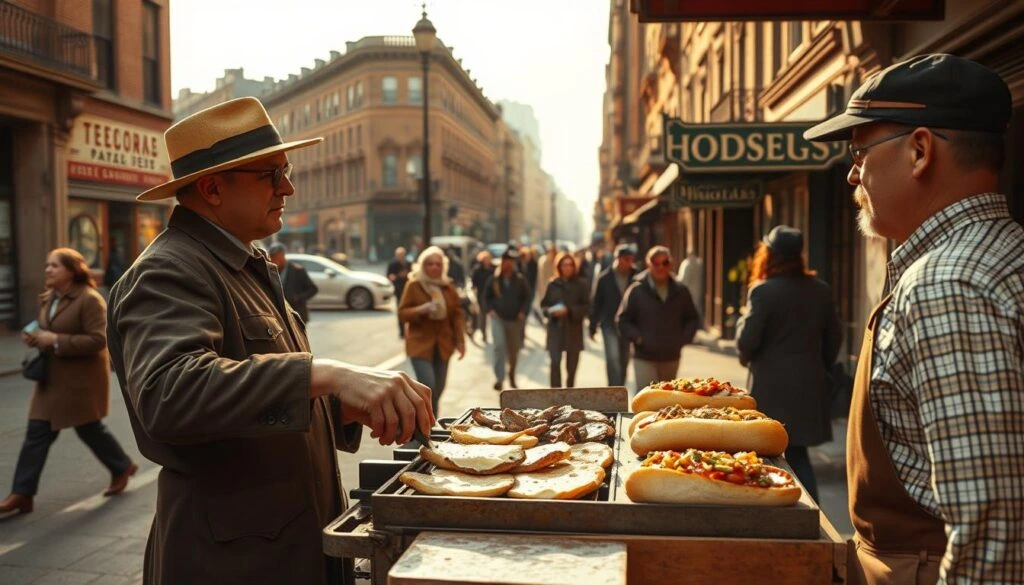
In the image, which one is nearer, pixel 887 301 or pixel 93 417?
pixel 887 301

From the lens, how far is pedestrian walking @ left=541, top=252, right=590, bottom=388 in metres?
11.9

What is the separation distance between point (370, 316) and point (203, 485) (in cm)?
2368

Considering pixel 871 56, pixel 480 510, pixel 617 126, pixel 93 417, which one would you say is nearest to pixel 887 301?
pixel 480 510

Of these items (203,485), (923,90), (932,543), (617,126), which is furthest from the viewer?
(617,126)

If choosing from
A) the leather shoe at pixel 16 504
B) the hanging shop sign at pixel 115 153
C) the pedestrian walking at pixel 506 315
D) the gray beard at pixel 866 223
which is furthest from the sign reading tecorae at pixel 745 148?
the hanging shop sign at pixel 115 153

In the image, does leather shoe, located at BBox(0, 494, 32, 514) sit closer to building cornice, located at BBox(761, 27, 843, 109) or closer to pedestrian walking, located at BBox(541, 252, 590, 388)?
pedestrian walking, located at BBox(541, 252, 590, 388)

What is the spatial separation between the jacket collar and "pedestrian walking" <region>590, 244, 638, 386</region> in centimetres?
879

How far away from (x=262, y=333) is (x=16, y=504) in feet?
16.8

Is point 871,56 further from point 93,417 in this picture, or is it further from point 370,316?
point 370,316

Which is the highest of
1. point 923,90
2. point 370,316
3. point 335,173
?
point 335,173

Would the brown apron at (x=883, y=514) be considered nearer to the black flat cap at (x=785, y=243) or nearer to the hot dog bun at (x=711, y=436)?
the hot dog bun at (x=711, y=436)

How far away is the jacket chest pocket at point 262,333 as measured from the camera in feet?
8.31

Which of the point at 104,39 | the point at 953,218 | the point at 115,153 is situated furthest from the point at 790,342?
the point at 115,153

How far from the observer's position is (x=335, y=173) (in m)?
74.6
